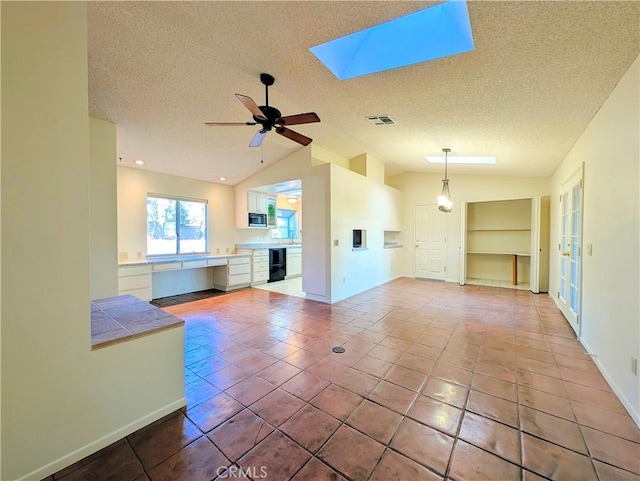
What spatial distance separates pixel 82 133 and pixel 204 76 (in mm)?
1838

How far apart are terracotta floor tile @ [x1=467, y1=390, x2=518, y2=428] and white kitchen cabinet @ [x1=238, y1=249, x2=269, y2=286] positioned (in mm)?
5246

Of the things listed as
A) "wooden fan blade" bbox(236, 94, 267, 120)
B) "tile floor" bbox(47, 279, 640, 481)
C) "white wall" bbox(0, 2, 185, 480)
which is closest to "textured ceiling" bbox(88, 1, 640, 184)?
"wooden fan blade" bbox(236, 94, 267, 120)

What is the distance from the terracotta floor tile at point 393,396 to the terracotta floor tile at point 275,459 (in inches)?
29.9

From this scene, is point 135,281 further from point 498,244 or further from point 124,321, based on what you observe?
point 498,244

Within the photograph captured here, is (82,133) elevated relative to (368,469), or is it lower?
elevated

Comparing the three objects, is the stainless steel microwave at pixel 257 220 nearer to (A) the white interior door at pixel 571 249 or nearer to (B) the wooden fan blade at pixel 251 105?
(B) the wooden fan blade at pixel 251 105

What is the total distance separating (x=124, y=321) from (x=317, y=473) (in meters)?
1.72

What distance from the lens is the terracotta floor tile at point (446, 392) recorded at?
6.82 feet

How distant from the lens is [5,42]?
1.30m

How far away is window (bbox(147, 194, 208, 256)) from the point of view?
5.39 meters

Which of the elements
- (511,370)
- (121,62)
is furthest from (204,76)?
(511,370)

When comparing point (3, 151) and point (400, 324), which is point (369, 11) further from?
point (400, 324)

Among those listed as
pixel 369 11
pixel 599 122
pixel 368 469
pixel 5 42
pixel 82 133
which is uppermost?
pixel 369 11

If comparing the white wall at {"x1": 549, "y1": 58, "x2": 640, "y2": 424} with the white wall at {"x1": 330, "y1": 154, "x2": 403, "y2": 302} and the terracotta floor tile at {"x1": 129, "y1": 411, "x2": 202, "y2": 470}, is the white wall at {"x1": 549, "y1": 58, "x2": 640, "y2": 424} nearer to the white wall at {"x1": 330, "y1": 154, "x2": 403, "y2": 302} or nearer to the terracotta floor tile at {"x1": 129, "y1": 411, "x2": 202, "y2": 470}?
the terracotta floor tile at {"x1": 129, "y1": 411, "x2": 202, "y2": 470}
